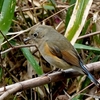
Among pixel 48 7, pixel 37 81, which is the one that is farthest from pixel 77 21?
pixel 37 81

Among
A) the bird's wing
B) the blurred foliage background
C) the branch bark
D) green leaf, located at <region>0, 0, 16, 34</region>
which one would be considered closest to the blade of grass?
the blurred foliage background

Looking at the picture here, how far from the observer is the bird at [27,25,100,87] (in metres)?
2.95

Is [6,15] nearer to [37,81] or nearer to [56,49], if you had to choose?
[56,49]

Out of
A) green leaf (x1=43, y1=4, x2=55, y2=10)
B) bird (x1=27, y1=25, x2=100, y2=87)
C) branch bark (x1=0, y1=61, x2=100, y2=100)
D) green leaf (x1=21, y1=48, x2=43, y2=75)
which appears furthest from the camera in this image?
green leaf (x1=43, y1=4, x2=55, y2=10)

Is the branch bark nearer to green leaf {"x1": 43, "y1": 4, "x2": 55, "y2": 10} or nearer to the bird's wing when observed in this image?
the bird's wing

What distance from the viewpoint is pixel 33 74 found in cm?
361

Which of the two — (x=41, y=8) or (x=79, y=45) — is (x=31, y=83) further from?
(x=41, y=8)

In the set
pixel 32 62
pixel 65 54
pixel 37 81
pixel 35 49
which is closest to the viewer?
pixel 37 81

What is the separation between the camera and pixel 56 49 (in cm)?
310

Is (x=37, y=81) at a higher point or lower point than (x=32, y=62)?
higher

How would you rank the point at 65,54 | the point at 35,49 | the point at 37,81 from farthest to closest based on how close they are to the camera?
the point at 35,49, the point at 65,54, the point at 37,81

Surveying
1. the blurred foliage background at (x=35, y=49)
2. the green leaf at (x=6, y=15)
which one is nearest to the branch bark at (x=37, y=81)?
the blurred foliage background at (x=35, y=49)

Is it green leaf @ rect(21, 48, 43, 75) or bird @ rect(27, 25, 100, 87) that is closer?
bird @ rect(27, 25, 100, 87)

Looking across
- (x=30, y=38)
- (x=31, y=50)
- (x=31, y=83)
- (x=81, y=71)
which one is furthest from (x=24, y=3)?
(x=31, y=83)
